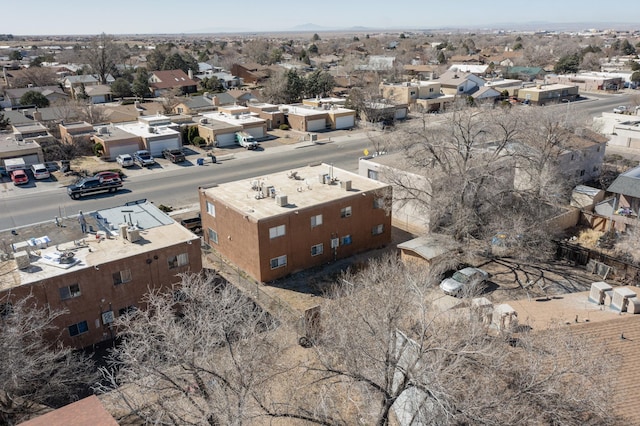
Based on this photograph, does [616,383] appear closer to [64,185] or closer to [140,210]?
[140,210]

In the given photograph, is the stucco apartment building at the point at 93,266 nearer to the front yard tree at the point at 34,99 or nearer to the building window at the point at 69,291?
the building window at the point at 69,291

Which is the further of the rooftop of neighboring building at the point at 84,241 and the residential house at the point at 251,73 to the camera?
the residential house at the point at 251,73

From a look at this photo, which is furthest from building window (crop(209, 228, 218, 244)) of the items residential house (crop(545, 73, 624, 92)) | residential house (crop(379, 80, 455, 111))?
residential house (crop(545, 73, 624, 92))

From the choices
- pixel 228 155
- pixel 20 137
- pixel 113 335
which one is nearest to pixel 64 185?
pixel 20 137

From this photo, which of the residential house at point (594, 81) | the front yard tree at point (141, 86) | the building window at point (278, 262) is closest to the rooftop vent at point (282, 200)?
the building window at point (278, 262)

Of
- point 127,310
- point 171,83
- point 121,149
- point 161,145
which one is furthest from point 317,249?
point 171,83

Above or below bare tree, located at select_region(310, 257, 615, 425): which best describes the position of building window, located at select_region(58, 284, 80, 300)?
below

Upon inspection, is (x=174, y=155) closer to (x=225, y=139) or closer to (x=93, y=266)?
(x=225, y=139)

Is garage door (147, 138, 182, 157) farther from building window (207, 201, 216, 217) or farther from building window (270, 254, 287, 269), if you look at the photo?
building window (270, 254, 287, 269)
